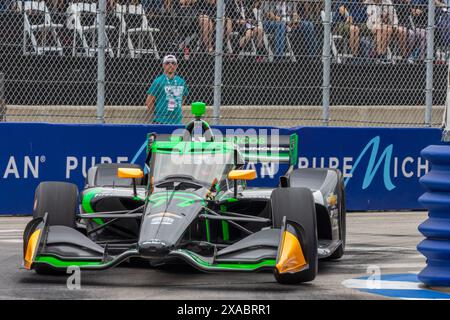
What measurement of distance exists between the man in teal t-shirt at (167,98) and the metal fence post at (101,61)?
0.80m

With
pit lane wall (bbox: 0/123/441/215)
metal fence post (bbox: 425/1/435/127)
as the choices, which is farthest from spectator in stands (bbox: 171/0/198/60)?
metal fence post (bbox: 425/1/435/127)

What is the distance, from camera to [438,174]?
28.9 ft

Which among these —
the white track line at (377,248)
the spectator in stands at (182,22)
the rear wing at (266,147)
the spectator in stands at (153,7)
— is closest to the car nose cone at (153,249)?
the rear wing at (266,147)

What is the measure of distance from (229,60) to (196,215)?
596cm

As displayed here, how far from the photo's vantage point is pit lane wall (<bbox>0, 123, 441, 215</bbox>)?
45.4 ft

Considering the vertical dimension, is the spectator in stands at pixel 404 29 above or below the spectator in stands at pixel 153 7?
below

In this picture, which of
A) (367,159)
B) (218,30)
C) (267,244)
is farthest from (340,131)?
(267,244)

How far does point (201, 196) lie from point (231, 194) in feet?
1.86

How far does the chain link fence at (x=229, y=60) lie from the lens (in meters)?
14.1

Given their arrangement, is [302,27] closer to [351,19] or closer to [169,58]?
[351,19]

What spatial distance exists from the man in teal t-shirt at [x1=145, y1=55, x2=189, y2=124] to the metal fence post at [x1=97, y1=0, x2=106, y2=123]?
2.62 feet

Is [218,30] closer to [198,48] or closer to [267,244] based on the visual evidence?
[198,48]

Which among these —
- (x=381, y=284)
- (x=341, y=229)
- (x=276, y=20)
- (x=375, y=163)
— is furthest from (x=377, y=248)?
(x=276, y=20)

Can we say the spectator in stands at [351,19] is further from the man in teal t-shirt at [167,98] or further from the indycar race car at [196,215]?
the indycar race car at [196,215]
